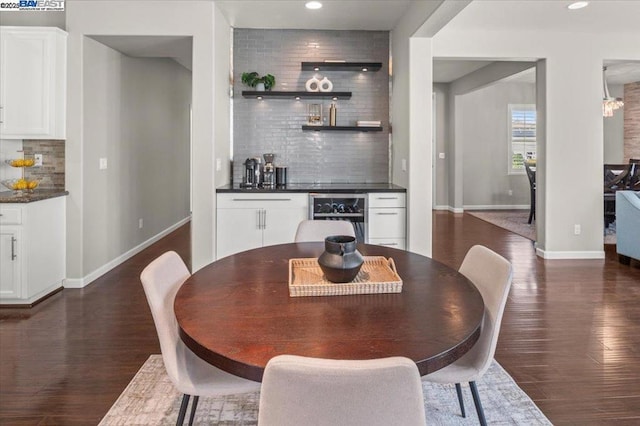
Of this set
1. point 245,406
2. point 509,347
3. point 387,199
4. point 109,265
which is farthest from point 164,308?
point 109,265

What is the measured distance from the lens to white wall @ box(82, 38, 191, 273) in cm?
436

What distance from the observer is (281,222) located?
4184 mm

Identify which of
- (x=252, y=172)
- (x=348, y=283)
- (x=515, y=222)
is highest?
(x=252, y=172)

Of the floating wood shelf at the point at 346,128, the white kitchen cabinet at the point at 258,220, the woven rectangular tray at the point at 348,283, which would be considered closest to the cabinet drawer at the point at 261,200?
the white kitchen cabinet at the point at 258,220

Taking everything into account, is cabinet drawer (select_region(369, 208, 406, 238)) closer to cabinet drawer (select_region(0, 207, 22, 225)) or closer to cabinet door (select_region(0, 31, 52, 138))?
cabinet drawer (select_region(0, 207, 22, 225))

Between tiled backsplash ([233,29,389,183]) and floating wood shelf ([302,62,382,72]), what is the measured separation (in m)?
0.07

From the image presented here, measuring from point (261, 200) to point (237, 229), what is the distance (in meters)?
0.35

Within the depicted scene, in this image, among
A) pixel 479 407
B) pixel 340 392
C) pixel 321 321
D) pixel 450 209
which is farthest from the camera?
pixel 450 209

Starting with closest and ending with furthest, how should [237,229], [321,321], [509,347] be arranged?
[321,321] → [509,347] → [237,229]

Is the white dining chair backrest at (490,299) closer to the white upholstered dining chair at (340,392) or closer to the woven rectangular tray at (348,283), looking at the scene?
the woven rectangular tray at (348,283)

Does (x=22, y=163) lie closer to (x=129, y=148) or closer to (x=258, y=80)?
(x=129, y=148)

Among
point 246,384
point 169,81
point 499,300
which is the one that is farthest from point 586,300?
point 169,81

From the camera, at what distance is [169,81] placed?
6.79 m

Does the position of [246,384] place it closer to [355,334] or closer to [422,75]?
[355,334]
